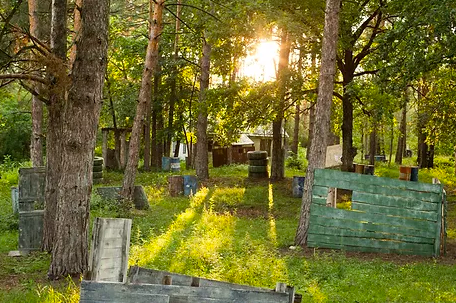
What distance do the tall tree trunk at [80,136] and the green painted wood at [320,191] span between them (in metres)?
5.51

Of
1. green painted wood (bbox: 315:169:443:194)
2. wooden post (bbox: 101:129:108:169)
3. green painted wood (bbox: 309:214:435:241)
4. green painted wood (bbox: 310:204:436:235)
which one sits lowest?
green painted wood (bbox: 309:214:435:241)

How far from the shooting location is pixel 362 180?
12.4 meters

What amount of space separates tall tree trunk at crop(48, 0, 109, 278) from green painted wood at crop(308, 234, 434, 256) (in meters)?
5.79

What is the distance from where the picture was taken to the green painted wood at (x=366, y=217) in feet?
40.7

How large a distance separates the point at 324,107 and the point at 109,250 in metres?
8.95

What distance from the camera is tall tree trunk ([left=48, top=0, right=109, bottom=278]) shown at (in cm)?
884

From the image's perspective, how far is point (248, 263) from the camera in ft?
30.4

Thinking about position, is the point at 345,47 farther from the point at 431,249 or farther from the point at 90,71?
the point at 90,71

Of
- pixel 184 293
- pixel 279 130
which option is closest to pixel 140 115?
pixel 279 130

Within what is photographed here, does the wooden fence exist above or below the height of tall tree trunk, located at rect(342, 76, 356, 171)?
below

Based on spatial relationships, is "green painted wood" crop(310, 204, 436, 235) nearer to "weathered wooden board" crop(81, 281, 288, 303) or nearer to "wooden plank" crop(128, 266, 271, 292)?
"wooden plank" crop(128, 266, 271, 292)

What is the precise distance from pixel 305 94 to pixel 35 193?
13.1 metres

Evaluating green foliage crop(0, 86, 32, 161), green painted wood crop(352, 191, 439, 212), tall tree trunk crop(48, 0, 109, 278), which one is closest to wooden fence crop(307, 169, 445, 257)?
green painted wood crop(352, 191, 439, 212)

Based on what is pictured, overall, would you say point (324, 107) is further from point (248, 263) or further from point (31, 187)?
point (31, 187)
